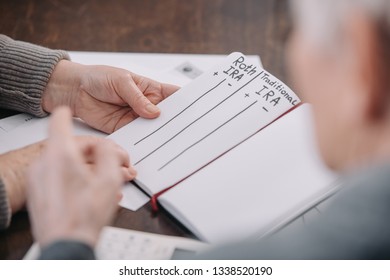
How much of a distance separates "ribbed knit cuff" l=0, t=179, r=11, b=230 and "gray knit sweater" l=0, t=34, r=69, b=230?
0.25 meters

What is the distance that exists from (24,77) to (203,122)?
34cm

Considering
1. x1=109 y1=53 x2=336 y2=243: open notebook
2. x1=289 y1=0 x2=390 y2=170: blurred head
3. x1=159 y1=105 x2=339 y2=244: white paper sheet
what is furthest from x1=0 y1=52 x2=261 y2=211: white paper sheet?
x1=289 y1=0 x2=390 y2=170: blurred head

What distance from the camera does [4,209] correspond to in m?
0.80

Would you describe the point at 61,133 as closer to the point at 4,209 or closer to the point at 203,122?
the point at 4,209

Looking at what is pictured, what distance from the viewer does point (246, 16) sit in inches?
54.0

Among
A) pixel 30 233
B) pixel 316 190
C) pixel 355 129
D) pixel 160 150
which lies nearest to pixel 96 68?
pixel 160 150

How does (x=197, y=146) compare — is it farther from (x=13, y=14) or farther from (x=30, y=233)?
(x=13, y=14)

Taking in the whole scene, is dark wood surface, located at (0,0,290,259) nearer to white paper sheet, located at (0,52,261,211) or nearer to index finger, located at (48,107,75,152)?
white paper sheet, located at (0,52,261,211)

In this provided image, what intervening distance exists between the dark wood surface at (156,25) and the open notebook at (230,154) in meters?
0.20

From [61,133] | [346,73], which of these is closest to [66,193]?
[61,133]

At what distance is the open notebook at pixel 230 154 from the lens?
78 centimetres

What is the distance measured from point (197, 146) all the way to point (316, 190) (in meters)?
0.20

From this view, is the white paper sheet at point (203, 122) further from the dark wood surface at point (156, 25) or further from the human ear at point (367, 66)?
the human ear at point (367, 66)

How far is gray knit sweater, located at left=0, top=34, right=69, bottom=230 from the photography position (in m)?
1.03
